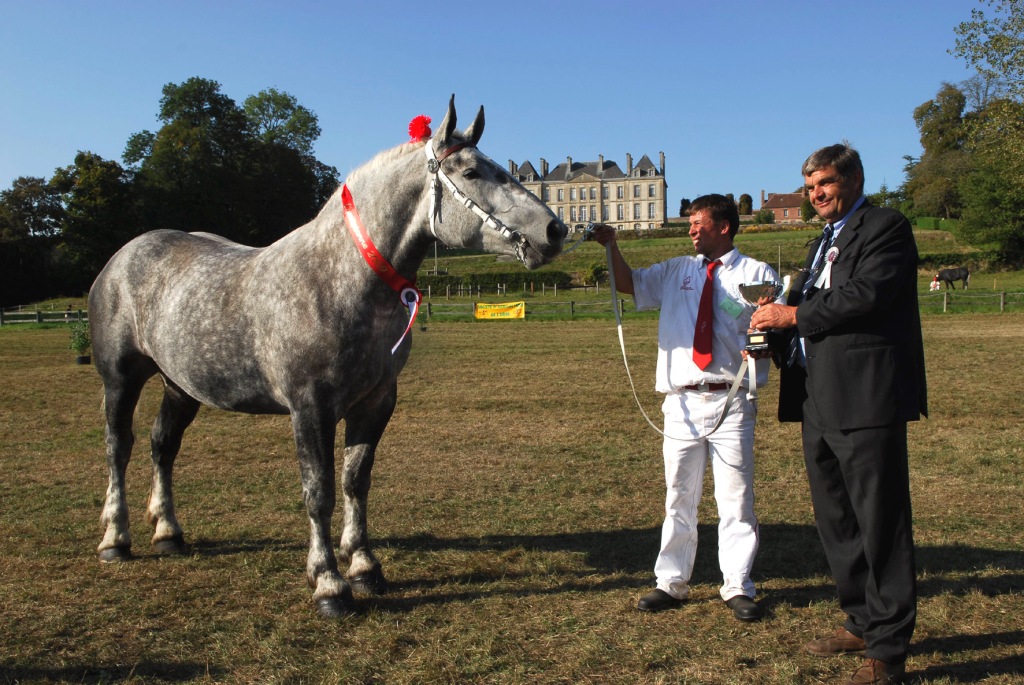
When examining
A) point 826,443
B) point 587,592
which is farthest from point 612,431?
point 826,443

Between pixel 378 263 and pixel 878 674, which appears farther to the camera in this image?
pixel 378 263

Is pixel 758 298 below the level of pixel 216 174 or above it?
below

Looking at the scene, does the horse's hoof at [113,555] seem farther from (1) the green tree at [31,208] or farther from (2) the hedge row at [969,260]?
(2) the hedge row at [969,260]

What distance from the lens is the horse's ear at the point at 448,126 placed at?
13.1 ft

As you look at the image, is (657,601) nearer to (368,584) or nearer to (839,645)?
(839,645)

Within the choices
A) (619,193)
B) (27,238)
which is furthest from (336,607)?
(619,193)

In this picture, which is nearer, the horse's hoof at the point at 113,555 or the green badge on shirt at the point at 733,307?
the green badge on shirt at the point at 733,307

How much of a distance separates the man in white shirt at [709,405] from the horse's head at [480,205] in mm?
534

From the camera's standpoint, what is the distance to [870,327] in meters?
3.39

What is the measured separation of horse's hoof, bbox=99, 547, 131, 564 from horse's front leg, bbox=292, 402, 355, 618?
5.62 ft

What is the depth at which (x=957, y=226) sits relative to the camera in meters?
54.6

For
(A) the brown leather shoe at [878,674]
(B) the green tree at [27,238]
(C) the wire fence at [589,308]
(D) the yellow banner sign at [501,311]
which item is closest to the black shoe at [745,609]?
(A) the brown leather shoe at [878,674]

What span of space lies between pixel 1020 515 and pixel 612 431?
466 cm

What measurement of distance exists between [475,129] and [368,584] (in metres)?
2.79
